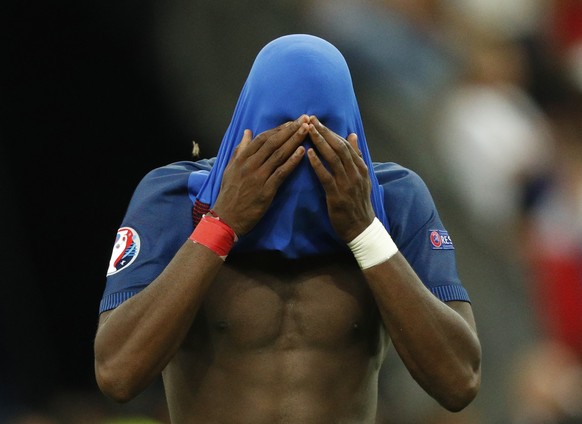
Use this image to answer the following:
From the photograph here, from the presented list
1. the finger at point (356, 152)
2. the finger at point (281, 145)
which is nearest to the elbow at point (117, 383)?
the finger at point (281, 145)

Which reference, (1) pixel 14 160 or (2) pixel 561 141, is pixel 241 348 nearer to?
(1) pixel 14 160

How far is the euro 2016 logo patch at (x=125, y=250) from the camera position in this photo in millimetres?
2605

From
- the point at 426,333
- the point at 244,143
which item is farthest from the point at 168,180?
the point at 426,333

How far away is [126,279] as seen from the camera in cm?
258

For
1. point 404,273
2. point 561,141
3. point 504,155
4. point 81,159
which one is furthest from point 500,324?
point 404,273

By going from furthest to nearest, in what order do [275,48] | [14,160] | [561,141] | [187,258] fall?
[561,141] → [14,160] → [275,48] → [187,258]

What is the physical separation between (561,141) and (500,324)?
113 centimetres

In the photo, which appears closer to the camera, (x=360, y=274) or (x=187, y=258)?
(x=187, y=258)

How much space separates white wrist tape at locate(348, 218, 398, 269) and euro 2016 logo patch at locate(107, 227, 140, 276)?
1.79ft

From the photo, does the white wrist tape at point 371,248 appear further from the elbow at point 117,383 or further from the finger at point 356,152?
the elbow at point 117,383

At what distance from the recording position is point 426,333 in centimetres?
246

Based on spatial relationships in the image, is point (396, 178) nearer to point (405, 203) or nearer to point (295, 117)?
point (405, 203)

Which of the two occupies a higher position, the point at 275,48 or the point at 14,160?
the point at 275,48

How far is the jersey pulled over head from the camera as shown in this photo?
247cm
